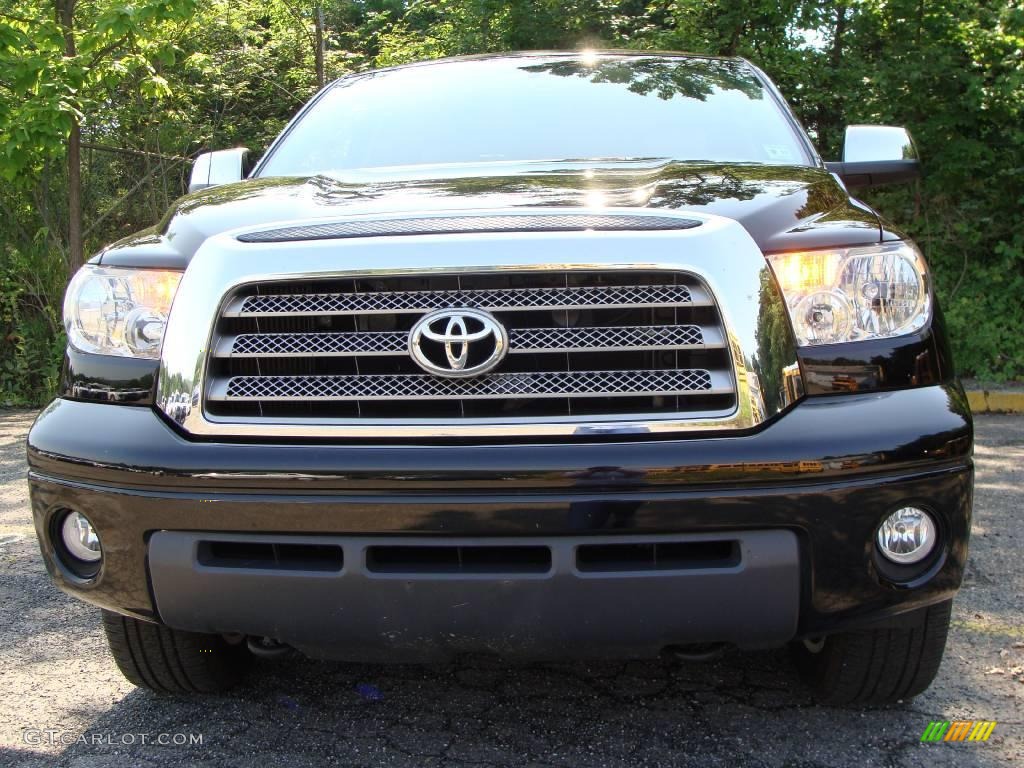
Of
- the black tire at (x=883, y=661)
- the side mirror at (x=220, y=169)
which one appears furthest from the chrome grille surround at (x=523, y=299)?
the side mirror at (x=220, y=169)

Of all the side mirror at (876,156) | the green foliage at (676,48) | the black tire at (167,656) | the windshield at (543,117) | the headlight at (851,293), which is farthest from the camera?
the green foliage at (676,48)

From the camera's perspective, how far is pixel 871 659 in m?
2.43

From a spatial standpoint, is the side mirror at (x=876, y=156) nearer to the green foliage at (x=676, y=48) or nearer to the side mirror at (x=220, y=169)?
the side mirror at (x=220, y=169)

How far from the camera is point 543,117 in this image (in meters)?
3.37

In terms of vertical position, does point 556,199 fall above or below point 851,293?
above

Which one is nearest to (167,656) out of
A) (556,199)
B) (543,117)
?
(556,199)

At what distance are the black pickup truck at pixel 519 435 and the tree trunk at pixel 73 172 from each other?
6780 mm

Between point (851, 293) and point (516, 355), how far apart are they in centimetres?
74

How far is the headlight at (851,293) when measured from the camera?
84.6 inches

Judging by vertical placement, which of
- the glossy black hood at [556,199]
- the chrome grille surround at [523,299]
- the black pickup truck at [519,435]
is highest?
the glossy black hood at [556,199]

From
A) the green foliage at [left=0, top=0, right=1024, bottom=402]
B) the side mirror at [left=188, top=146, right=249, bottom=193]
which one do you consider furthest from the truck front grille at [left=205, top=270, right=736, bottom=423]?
the green foliage at [left=0, top=0, right=1024, bottom=402]

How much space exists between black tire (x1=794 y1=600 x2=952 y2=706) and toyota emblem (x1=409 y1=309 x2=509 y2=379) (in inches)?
43.2

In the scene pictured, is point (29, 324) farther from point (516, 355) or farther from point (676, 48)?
point (516, 355)

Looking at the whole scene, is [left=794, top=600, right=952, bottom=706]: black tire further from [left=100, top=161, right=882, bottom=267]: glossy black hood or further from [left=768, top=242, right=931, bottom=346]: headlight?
[left=100, top=161, right=882, bottom=267]: glossy black hood
